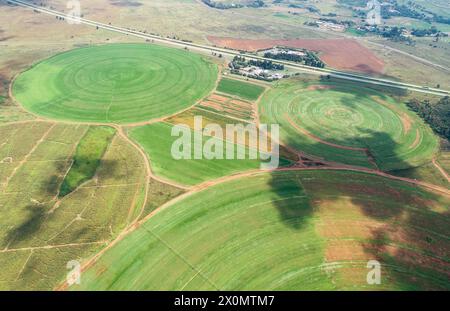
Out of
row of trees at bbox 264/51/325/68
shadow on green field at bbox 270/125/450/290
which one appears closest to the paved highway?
row of trees at bbox 264/51/325/68

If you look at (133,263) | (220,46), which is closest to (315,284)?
(133,263)

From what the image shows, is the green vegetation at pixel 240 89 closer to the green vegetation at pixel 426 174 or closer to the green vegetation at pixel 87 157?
the green vegetation at pixel 87 157

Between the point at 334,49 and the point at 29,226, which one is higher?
the point at 334,49

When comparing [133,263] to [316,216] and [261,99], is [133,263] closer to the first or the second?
[316,216]

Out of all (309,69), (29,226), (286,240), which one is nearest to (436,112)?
(309,69)

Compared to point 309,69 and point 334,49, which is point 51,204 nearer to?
point 309,69

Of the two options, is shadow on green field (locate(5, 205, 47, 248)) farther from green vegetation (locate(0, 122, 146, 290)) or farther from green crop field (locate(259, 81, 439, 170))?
green crop field (locate(259, 81, 439, 170))
